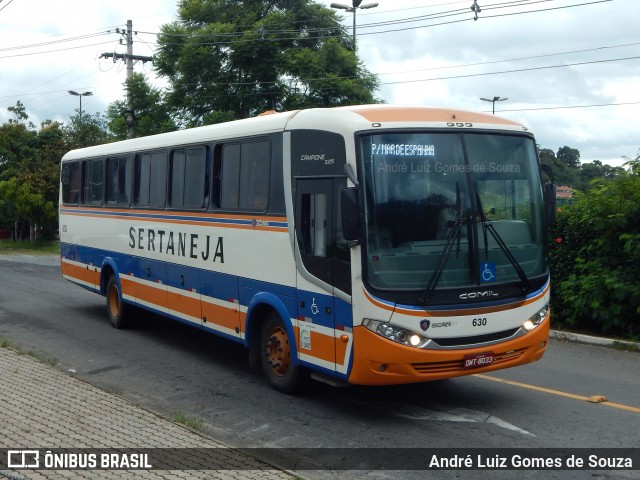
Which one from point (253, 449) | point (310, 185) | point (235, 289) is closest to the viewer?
point (253, 449)

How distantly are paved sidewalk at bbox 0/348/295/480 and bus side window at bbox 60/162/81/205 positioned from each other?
752 cm

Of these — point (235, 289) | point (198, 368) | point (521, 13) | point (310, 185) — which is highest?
point (521, 13)

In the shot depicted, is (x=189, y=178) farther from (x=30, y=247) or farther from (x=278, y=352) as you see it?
(x=30, y=247)

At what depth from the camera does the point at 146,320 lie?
14.7m

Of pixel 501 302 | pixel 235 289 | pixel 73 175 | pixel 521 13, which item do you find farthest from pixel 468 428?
pixel 521 13

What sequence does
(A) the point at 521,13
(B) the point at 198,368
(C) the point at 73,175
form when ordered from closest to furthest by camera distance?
(B) the point at 198,368 → (C) the point at 73,175 → (A) the point at 521,13

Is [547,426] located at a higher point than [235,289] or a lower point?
lower

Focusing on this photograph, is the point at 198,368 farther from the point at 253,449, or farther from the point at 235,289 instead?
the point at 253,449

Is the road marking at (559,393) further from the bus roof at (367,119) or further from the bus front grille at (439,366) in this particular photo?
the bus roof at (367,119)

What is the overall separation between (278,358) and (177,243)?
3.17 metres

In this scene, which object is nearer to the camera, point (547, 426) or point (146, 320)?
point (547, 426)

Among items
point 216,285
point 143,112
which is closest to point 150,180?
point 216,285

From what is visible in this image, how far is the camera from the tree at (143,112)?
35.1 meters

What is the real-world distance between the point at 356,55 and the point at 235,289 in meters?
29.1
